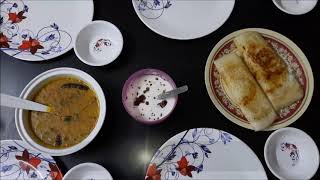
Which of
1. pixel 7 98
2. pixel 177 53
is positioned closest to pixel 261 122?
pixel 177 53

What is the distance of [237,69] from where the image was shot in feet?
3.92

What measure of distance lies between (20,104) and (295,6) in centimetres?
102

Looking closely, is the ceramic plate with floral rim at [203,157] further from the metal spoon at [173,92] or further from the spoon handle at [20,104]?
the spoon handle at [20,104]

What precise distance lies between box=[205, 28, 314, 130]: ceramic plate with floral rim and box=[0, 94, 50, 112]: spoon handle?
564 millimetres

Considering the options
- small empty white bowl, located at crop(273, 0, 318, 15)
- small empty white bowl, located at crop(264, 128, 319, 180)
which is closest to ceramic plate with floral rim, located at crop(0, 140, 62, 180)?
small empty white bowl, located at crop(264, 128, 319, 180)

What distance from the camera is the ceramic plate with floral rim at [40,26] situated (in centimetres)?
127

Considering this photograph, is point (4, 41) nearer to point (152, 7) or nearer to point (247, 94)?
point (152, 7)

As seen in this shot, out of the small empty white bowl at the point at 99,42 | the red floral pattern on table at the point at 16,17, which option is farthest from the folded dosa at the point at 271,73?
the red floral pattern on table at the point at 16,17

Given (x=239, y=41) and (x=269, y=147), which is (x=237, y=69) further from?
(x=269, y=147)

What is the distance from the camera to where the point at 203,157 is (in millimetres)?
1160

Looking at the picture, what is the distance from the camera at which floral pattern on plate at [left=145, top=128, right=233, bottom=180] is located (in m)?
1.14

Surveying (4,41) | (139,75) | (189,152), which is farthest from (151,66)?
(4,41)

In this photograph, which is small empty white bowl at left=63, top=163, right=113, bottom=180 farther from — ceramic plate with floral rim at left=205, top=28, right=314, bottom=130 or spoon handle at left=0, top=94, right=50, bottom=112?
ceramic plate with floral rim at left=205, top=28, right=314, bottom=130

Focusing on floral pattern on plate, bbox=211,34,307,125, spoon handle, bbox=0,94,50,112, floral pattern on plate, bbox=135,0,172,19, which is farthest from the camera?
floral pattern on plate, bbox=135,0,172,19
